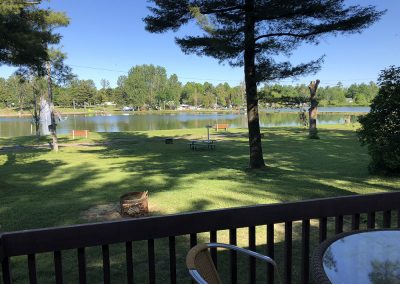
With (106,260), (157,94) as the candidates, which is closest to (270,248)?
(106,260)

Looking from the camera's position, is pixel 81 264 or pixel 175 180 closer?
pixel 81 264

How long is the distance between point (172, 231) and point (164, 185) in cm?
757

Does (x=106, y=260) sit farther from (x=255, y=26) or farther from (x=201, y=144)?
(x=201, y=144)

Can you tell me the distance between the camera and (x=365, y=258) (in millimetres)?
2002

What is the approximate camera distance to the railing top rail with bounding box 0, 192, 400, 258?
6.38ft

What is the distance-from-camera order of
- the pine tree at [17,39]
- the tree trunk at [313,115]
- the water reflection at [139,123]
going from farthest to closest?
the water reflection at [139,123]
the tree trunk at [313,115]
the pine tree at [17,39]

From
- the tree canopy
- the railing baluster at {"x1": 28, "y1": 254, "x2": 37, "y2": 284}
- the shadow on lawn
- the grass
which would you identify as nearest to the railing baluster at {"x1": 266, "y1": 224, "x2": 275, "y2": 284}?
the railing baluster at {"x1": 28, "y1": 254, "x2": 37, "y2": 284}

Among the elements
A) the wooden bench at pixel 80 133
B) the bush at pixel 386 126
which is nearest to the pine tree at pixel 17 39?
the bush at pixel 386 126

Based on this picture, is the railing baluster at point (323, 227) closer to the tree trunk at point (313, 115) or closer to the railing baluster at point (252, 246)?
the railing baluster at point (252, 246)

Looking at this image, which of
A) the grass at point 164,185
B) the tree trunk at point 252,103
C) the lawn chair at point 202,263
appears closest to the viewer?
the lawn chair at point 202,263

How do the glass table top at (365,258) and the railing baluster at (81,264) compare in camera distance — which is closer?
the glass table top at (365,258)

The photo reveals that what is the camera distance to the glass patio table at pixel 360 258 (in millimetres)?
1795

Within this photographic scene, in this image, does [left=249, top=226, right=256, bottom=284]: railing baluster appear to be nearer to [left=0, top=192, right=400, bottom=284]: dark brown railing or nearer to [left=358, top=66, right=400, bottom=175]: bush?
[left=0, top=192, right=400, bottom=284]: dark brown railing

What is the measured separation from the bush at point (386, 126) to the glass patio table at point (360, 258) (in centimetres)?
799
